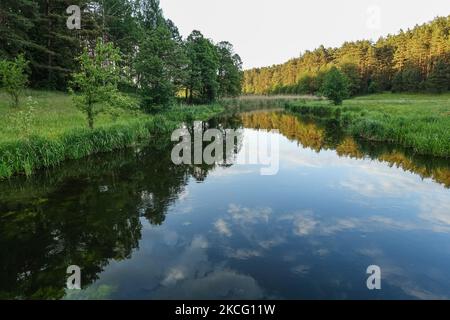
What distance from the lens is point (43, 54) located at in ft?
146

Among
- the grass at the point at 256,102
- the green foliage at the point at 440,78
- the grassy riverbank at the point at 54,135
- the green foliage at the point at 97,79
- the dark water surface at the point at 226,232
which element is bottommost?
the dark water surface at the point at 226,232

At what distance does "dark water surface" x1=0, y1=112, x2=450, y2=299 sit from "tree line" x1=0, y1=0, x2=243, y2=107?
34.0 ft

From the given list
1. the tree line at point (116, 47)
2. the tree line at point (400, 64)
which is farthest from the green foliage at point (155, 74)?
the tree line at point (400, 64)

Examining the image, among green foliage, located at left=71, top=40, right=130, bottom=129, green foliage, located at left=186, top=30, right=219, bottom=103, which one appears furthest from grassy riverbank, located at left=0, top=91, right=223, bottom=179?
green foliage, located at left=186, top=30, right=219, bottom=103

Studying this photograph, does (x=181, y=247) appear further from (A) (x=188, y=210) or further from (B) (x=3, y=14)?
(B) (x=3, y=14)

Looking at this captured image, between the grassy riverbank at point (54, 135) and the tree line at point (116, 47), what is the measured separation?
3.49m

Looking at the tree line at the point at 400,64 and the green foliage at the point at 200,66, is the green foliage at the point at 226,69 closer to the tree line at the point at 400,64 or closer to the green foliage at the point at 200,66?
the green foliage at the point at 200,66

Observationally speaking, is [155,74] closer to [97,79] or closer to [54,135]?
[97,79]

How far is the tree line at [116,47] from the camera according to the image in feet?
113

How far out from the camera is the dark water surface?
273 inches

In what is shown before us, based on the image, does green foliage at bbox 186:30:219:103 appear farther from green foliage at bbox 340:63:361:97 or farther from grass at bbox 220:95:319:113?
green foliage at bbox 340:63:361:97

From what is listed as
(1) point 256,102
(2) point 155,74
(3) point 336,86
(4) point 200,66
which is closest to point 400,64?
(1) point 256,102

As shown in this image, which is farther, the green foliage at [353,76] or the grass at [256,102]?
the green foliage at [353,76]

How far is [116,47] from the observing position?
1556 inches
